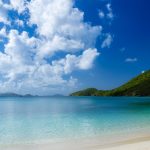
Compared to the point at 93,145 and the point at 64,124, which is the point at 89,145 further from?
the point at 64,124

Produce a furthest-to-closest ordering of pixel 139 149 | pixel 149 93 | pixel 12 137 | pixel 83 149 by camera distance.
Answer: pixel 149 93
pixel 12 137
pixel 83 149
pixel 139 149

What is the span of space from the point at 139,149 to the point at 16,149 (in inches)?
260

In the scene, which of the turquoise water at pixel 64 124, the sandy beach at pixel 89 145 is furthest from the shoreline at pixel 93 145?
the turquoise water at pixel 64 124

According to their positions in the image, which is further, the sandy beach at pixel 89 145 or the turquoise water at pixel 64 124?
the turquoise water at pixel 64 124

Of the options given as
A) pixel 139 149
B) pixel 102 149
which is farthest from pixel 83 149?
pixel 139 149

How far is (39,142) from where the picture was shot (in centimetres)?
1541

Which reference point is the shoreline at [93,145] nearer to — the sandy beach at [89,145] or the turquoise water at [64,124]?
the sandy beach at [89,145]

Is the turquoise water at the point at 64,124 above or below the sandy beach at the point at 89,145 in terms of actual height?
above

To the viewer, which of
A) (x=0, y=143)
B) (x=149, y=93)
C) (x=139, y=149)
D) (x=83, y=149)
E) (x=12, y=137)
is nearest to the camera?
(x=139, y=149)

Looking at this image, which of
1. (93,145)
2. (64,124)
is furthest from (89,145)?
(64,124)

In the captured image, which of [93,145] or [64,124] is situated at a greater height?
[64,124]

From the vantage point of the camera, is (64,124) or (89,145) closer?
(89,145)

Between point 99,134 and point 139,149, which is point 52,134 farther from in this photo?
point 139,149

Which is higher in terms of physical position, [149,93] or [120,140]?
[149,93]
